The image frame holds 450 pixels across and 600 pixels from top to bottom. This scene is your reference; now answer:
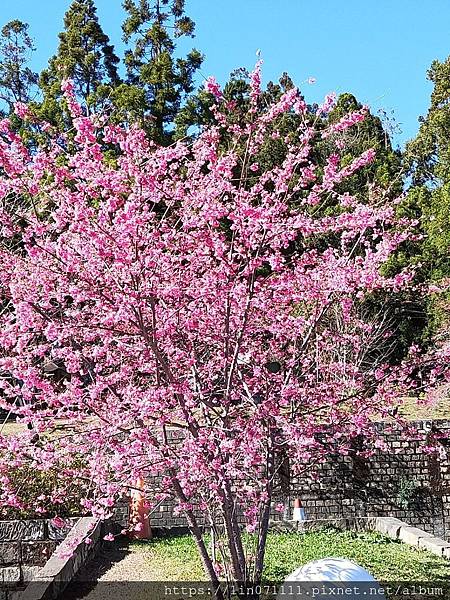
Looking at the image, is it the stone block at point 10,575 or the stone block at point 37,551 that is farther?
the stone block at point 37,551

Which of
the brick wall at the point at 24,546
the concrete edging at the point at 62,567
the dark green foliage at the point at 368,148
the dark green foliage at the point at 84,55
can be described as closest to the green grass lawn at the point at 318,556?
the concrete edging at the point at 62,567

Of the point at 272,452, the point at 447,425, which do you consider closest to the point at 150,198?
the point at 272,452

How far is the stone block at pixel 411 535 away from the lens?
7.68 metres

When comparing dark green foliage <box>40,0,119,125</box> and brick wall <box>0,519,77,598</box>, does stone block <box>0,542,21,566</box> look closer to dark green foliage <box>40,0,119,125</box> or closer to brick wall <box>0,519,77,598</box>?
brick wall <box>0,519,77,598</box>

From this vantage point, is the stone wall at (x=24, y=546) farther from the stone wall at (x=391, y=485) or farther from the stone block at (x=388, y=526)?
the stone block at (x=388, y=526)

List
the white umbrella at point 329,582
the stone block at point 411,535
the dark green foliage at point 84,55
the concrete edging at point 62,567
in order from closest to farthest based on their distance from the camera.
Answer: the white umbrella at point 329,582 < the concrete edging at point 62,567 < the stone block at point 411,535 < the dark green foliage at point 84,55

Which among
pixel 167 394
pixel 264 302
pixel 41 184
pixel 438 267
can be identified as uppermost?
pixel 438 267

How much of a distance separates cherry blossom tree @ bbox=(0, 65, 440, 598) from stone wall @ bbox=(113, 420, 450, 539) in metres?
4.61

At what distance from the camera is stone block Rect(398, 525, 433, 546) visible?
7.68 metres

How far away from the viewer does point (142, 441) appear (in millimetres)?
4633

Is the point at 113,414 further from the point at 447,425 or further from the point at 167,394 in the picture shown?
the point at 447,425

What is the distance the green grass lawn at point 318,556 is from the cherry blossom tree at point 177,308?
4.05ft

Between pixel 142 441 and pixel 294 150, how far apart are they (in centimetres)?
231

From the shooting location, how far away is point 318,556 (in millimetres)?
7094
